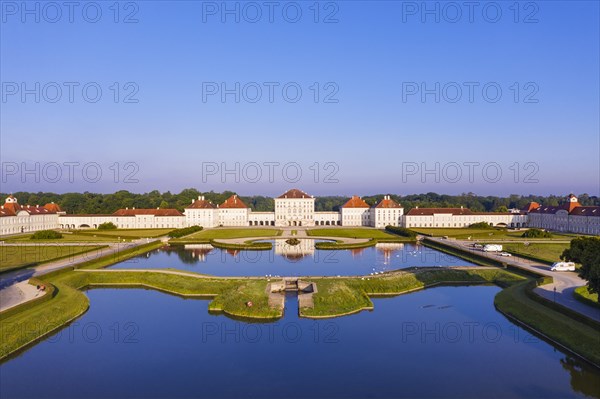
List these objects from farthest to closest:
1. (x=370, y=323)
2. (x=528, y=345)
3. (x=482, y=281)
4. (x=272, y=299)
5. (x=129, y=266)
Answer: (x=129, y=266)
(x=482, y=281)
(x=272, y=299)
(x=370, y=323)
(x=528, y=345)

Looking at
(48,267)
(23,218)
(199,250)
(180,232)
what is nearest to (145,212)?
(23,218)

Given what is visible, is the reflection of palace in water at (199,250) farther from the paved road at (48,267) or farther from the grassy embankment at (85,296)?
the grassy embankment at (85,296)

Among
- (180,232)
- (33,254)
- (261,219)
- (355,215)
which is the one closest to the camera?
(33,254)

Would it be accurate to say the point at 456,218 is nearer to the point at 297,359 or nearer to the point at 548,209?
the point at 548,209

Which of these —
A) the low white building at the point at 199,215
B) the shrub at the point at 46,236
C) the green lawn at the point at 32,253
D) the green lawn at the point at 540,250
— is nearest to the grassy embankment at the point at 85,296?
the green lawn at the point at 32,253

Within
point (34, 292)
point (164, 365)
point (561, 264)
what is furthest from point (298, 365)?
point (561, 264)

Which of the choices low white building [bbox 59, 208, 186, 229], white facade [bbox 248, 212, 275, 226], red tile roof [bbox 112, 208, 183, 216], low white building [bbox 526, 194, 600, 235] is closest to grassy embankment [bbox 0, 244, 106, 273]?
low white building [bbox 59, 208, 186, 229]

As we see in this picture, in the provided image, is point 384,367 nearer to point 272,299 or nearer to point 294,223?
point 272,299
